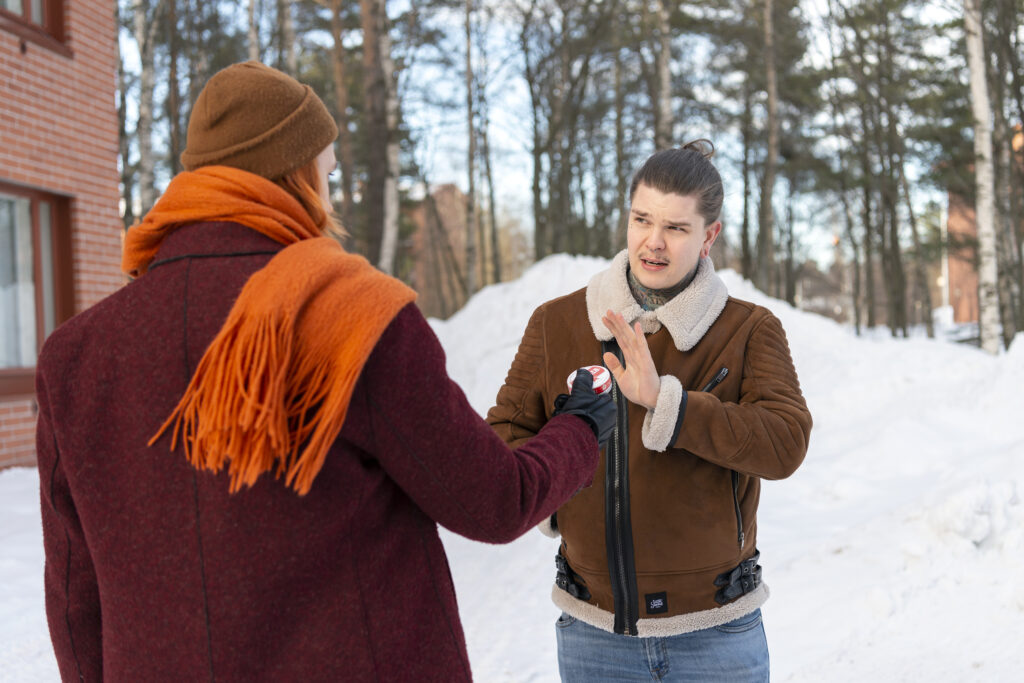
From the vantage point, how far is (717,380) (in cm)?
214

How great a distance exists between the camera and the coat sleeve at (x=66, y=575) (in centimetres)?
141

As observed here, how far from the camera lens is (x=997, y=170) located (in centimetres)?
1838

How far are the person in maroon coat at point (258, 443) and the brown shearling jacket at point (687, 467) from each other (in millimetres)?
769

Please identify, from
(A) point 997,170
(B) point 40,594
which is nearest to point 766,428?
(B) point 40,594

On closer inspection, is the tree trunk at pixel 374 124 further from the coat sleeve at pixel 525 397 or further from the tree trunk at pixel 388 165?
the coat sleeve at pixel 525 397

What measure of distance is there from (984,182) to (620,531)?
1449cm

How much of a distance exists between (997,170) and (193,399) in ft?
68.5

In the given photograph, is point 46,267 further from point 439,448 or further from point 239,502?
point 439,448

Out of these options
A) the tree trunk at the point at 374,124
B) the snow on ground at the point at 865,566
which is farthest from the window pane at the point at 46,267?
the tree trunk at the point at 374,124

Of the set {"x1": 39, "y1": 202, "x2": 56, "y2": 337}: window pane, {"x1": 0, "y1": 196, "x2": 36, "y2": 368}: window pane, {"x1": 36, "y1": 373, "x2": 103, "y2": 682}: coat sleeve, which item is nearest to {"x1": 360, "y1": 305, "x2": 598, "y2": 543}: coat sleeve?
Result: {"x1": 36, "y1": 373, "x2": 103, "y2": 682}: coat sleeve

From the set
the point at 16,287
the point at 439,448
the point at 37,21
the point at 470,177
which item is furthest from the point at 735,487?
the point at 470,177

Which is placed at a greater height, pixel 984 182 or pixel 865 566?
pixel 984 182

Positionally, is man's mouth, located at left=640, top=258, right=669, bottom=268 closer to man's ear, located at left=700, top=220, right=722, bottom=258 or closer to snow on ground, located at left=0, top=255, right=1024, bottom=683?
man's ear, located at left=700, top=220, right=722, bottom=258

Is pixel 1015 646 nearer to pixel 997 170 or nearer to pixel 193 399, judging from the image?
pixel 193 399
